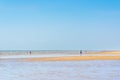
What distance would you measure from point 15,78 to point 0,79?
102cm

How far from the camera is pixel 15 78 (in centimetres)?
1938

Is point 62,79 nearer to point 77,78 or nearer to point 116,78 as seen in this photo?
point 77,78

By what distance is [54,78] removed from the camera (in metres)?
19.1

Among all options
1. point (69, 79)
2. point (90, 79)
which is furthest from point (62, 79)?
point (90, 79)

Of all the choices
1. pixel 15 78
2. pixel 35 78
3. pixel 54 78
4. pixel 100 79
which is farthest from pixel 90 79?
pixel 15 78

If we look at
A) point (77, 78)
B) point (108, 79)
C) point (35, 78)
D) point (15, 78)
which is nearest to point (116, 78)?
point (108, 79)

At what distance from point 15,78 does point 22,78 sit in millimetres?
454

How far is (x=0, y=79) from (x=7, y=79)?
43cm

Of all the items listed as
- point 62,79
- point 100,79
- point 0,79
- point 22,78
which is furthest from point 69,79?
point 0,79

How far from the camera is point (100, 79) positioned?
18547mm

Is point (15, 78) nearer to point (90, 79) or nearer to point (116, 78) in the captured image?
point (90, 79)

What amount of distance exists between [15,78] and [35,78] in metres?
1.28

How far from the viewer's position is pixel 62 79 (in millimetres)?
18672

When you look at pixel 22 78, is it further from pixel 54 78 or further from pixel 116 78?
pixel 116 78
